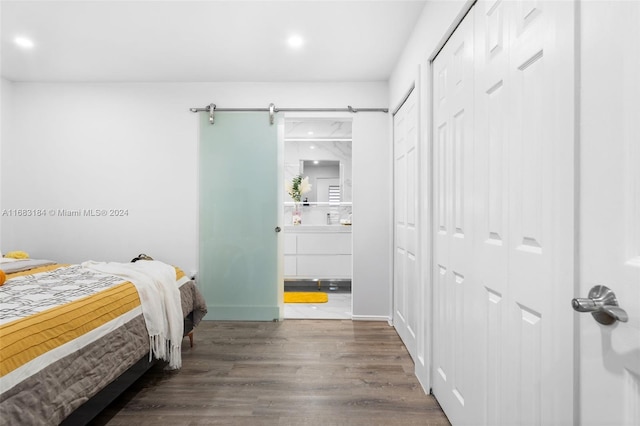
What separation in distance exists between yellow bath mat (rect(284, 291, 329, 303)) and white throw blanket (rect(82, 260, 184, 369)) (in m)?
2.08

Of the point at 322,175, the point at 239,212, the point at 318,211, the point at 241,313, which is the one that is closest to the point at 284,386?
the point at 241,313

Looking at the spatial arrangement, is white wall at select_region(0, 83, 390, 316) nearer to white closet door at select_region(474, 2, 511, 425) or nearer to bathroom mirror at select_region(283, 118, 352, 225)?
bathroom mirror at select_region(283, 118, 352, 225)

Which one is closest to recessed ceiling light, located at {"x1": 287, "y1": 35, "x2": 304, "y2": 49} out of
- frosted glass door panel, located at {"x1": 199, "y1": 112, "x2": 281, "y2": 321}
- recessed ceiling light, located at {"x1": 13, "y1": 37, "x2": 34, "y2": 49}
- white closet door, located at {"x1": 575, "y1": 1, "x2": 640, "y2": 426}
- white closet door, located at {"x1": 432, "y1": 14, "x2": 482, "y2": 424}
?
frosted glass door panel, located at {"x1": 199, "y1": 112, "x2": 281, "y2": 321}

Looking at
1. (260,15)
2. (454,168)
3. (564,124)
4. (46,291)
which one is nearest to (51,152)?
(46,291)

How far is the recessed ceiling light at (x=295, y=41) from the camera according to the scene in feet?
9.20

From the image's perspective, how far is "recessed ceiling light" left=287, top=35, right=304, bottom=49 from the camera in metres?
2.80

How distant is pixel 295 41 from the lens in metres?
2.86

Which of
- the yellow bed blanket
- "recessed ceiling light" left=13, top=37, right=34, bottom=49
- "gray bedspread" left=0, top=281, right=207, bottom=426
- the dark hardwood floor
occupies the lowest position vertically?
the dark hardwood floor

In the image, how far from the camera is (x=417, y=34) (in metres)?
2.53

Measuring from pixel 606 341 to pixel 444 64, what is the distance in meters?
1.64

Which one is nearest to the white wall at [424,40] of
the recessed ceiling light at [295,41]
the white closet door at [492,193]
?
the white closet door at [492,193]

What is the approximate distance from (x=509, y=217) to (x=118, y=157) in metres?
3.88

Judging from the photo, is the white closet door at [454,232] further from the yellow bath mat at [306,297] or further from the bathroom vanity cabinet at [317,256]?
the bathroom vanity cabinet at [317,256]

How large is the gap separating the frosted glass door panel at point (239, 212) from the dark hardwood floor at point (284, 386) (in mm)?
599
